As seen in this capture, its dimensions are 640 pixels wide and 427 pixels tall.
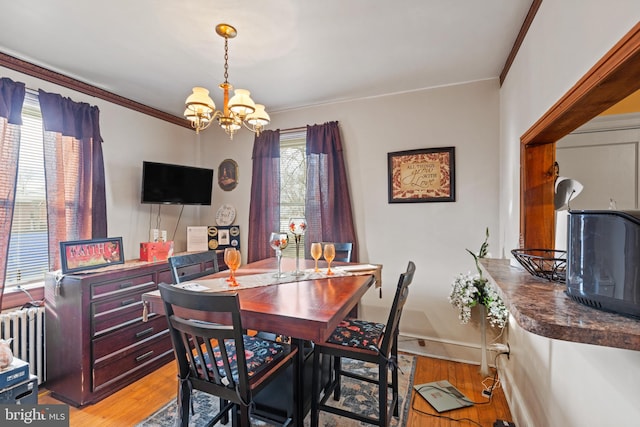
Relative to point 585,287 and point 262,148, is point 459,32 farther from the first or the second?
point 262,148

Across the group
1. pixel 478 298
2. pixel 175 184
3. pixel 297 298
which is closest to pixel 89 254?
pixel 175 184

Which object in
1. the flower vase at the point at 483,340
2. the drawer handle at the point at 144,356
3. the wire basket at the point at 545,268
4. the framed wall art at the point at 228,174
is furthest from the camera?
the framed wall art at the point at 228,174

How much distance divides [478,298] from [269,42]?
255 cm

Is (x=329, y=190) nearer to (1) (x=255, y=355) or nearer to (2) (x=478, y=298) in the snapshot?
(2) (x=478, y=298)

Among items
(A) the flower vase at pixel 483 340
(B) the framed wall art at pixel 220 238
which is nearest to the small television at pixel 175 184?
(B) the framed wall art at pixel 220 238

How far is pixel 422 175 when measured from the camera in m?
2.97

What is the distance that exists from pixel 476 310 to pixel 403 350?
885 millimetres

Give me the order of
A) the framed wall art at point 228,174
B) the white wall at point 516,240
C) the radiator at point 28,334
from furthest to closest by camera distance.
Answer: the framed wall art at point 228,174, the radiator at point 28,334, the white wall at point 516,240

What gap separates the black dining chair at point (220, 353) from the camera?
1.25 m

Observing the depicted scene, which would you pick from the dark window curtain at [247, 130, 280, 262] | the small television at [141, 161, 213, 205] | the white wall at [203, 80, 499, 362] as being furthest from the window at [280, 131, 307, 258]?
the small television at [141, 161, 213, 205]

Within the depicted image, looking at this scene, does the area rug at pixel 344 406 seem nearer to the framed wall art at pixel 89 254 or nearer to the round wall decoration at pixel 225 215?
the framed wall art at pixel 89 254

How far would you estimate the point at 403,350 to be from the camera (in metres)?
2.98

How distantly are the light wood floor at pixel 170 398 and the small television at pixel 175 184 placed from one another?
1736 millimetres

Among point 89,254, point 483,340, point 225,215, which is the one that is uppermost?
point 225,215
